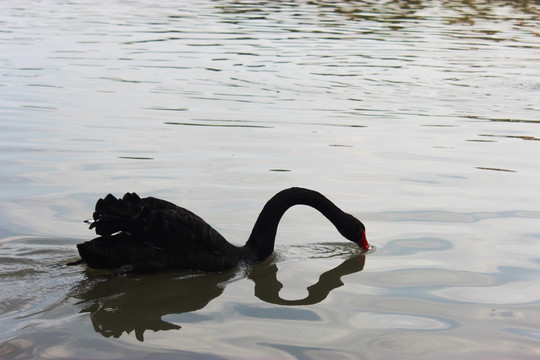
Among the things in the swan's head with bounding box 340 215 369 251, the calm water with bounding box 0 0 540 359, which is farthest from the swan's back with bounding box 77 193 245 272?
the swan's head with bounding box 340 215 369 251

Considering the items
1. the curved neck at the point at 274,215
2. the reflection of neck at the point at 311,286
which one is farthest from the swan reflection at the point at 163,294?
the curved neck at the point at 274,215

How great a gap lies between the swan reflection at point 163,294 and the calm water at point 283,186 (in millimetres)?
16

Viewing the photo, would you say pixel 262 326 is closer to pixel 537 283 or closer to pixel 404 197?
pixel 537 283

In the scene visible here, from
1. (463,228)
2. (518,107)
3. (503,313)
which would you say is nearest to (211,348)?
(503,313)

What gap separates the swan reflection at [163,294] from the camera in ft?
15.2

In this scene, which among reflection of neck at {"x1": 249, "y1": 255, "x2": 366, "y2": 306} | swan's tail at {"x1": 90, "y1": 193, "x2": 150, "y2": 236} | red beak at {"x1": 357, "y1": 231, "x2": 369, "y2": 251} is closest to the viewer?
swan's tail at {"x1": 90, "y1": 193, "x2": 150, "y2": 236}

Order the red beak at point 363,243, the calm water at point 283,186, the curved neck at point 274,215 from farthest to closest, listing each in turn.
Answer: the red beak at point 363,243 < the curved neck at point 274,215 < the calm water at point 283,186

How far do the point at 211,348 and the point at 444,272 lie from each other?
1858 mm

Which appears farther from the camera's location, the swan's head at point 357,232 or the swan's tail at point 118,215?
the swan's head at point 357,232

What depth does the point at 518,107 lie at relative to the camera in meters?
11.1

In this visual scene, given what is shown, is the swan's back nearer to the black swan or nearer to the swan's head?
the black swan

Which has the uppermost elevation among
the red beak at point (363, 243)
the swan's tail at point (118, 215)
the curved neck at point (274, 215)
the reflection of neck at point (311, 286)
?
the swan's tail at point (118, 215)

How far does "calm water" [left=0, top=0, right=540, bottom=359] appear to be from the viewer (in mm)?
4562

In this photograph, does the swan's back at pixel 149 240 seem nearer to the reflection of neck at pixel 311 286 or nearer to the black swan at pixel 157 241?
the black swan at pixel 157 241
